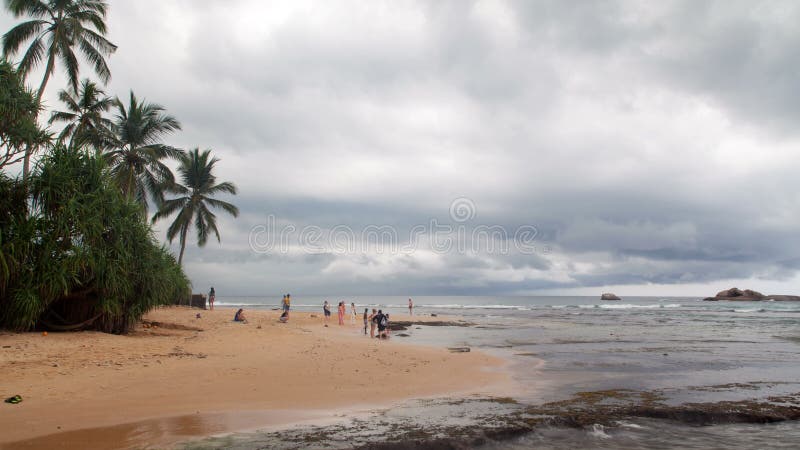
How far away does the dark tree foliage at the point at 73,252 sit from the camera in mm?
14164

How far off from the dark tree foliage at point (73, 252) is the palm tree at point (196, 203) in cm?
2496

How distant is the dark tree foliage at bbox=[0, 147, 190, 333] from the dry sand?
105cm

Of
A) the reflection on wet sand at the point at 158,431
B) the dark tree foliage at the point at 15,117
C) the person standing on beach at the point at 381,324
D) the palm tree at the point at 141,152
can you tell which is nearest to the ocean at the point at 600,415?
the reflection on wet sand at the point at 158,431

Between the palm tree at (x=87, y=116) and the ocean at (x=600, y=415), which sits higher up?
the palm tree at (x=87, y=116)

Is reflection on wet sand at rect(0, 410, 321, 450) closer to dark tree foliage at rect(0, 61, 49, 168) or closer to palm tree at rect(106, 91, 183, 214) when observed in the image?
dark tree foliage at rect(0, 61, 49, 168)

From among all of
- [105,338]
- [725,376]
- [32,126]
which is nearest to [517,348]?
[725,376]

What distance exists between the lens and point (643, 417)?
9055 millimetres

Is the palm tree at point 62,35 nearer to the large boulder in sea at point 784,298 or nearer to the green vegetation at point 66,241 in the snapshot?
the green vegetation at point 66,241

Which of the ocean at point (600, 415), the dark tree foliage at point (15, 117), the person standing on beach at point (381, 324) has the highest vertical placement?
the dark tree foliage at point (15, 117)

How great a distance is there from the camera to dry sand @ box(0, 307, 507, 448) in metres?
7.57

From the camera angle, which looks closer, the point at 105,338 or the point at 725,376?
the point at 725,376

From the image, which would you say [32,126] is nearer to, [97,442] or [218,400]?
[218,400]

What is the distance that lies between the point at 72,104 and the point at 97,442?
2996cm

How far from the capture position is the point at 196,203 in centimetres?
4216
